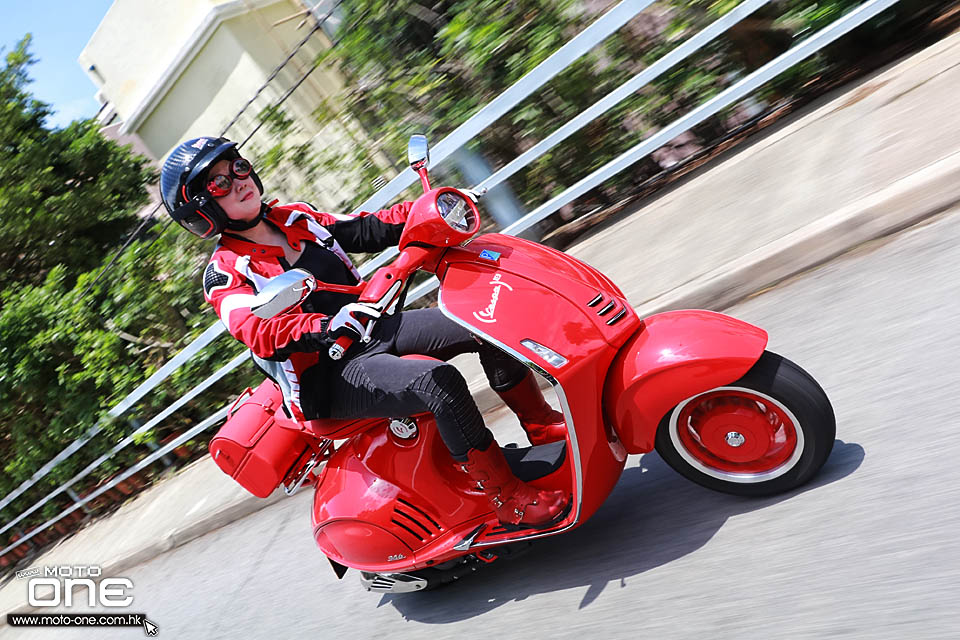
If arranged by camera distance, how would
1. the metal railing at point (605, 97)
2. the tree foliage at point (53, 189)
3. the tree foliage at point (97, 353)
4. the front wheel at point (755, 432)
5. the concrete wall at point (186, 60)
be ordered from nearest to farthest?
the front wheel at point (755, 432), the metal railing at point (605, 97), the tree foliage at point (97, 353), the tree foliage at point (53, 189), the concrete wall at point (186, 60)

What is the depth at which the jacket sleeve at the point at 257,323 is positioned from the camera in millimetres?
2857

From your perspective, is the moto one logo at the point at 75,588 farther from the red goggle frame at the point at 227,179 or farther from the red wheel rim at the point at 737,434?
the red wheel rim at the point at 737,434

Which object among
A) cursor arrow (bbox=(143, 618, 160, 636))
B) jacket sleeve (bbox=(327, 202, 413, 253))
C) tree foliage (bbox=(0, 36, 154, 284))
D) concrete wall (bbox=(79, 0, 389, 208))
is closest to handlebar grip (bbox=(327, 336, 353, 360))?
jacket sleeve (bbox=(327, 202, 413, 253))

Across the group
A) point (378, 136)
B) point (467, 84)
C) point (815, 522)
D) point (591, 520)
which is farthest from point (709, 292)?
point (378, 136)

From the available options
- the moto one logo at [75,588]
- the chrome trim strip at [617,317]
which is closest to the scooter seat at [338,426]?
the chrome trim strip at [617,317]

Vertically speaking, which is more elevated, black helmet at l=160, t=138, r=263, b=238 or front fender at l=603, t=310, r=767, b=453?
black helmet at l=160, t=138, r=263, b=238

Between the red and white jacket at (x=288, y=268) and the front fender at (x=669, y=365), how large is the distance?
1.03m

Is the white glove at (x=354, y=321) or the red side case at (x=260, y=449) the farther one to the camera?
the red side case at (x=260, y=449)

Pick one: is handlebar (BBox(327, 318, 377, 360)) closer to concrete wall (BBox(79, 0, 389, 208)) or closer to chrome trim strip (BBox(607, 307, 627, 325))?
chrome trim strip (BBox(607, 307, 627, 325))

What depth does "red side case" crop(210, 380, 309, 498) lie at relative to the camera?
12.2ft

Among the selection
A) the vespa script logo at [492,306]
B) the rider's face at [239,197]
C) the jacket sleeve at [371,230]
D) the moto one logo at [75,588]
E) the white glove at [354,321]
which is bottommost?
the moto one logo at [75,588]

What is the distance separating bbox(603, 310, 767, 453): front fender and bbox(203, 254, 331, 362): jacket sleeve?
3.36 ft

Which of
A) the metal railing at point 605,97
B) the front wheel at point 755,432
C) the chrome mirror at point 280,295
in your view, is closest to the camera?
the chrome mirror at point 280,295

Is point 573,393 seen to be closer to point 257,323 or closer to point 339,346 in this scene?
point 339,346
